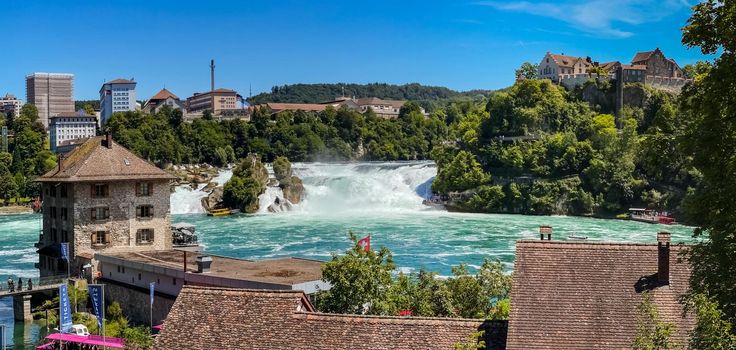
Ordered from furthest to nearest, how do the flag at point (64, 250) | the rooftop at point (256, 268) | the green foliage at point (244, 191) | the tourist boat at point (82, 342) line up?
1. the green foliage at point (244, 191)
2. the flag at point (64, 250)
3. the rooftop at point (256, 268)
4. the tourist boat at point (82, 342)

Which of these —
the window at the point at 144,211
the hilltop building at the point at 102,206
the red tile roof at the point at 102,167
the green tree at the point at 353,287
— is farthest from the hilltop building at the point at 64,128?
the green tree at the point at 353,287

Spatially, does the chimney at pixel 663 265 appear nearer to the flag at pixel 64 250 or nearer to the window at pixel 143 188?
the flag at pixel 64 250

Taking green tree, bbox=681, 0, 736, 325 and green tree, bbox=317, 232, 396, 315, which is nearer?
green tree, bbox=681, 0, 736, 325

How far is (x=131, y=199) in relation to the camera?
41562 millimetres

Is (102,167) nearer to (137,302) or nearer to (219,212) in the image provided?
(137,302)

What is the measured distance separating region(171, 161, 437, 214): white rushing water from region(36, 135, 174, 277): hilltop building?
5612 cm

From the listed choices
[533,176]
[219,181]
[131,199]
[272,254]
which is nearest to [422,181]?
[533,176]

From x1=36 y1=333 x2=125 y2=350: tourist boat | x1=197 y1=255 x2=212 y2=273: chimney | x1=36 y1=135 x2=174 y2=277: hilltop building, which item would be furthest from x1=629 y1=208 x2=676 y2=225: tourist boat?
x1=36 y1=333 x2=125 y2=350: tourist boat

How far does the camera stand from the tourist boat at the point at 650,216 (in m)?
83.7

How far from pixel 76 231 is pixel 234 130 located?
106 metres

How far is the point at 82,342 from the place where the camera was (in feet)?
89.1

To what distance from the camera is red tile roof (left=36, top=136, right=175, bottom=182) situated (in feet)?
133

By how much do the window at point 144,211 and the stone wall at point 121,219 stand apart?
6.0 inches

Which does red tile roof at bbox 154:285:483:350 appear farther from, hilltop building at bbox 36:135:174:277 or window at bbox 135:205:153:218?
window at bbox 135:205:153:218
